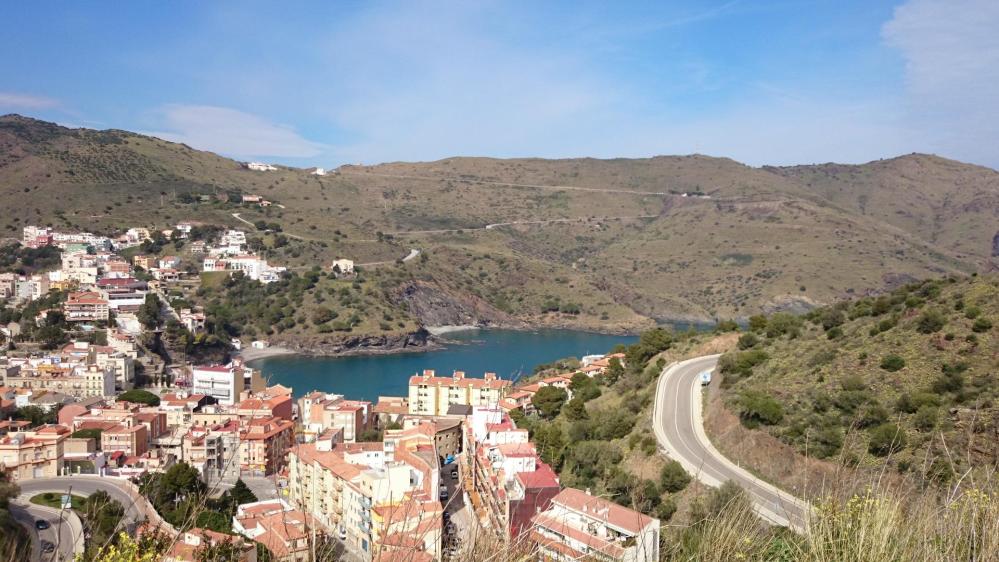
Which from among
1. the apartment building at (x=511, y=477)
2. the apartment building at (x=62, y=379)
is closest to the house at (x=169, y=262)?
the apartment building at (x=62, y=379)

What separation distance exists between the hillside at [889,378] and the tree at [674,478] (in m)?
1.41

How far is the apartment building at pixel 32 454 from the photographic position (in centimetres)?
1460

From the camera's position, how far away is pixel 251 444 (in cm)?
1642

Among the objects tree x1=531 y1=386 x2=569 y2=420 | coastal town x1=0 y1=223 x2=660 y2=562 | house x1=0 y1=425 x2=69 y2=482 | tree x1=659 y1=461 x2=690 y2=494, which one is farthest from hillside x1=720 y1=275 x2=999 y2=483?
house x1=0 y1=425 x2=69 y2=482

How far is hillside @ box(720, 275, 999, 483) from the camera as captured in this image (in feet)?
26.5

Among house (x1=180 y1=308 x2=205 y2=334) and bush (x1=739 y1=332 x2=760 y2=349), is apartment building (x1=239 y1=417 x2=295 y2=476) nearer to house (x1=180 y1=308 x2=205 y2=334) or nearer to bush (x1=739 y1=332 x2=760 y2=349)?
bush (x1=739 y1=332 x2=760 y2=349)

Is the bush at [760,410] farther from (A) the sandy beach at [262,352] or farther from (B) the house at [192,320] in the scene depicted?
(B) the house at [192,320]

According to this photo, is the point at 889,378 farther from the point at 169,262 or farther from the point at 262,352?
the point at 169,262

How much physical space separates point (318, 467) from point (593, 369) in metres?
10.7

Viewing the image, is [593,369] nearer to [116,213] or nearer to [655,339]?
[655,339]

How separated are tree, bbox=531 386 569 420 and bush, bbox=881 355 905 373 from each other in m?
7.72

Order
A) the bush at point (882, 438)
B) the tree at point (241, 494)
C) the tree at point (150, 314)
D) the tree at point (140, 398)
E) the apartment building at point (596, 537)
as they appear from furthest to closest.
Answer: the tree at point (150, 314) < the tree at point (140, 398) < the tree at point (241, 494) < the bush at point (882, 438) < the apartment building at point (596, 537)

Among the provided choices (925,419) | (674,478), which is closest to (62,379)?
(674,478)

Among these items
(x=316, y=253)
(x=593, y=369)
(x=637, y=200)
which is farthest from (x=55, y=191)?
(x=637, y=200)
